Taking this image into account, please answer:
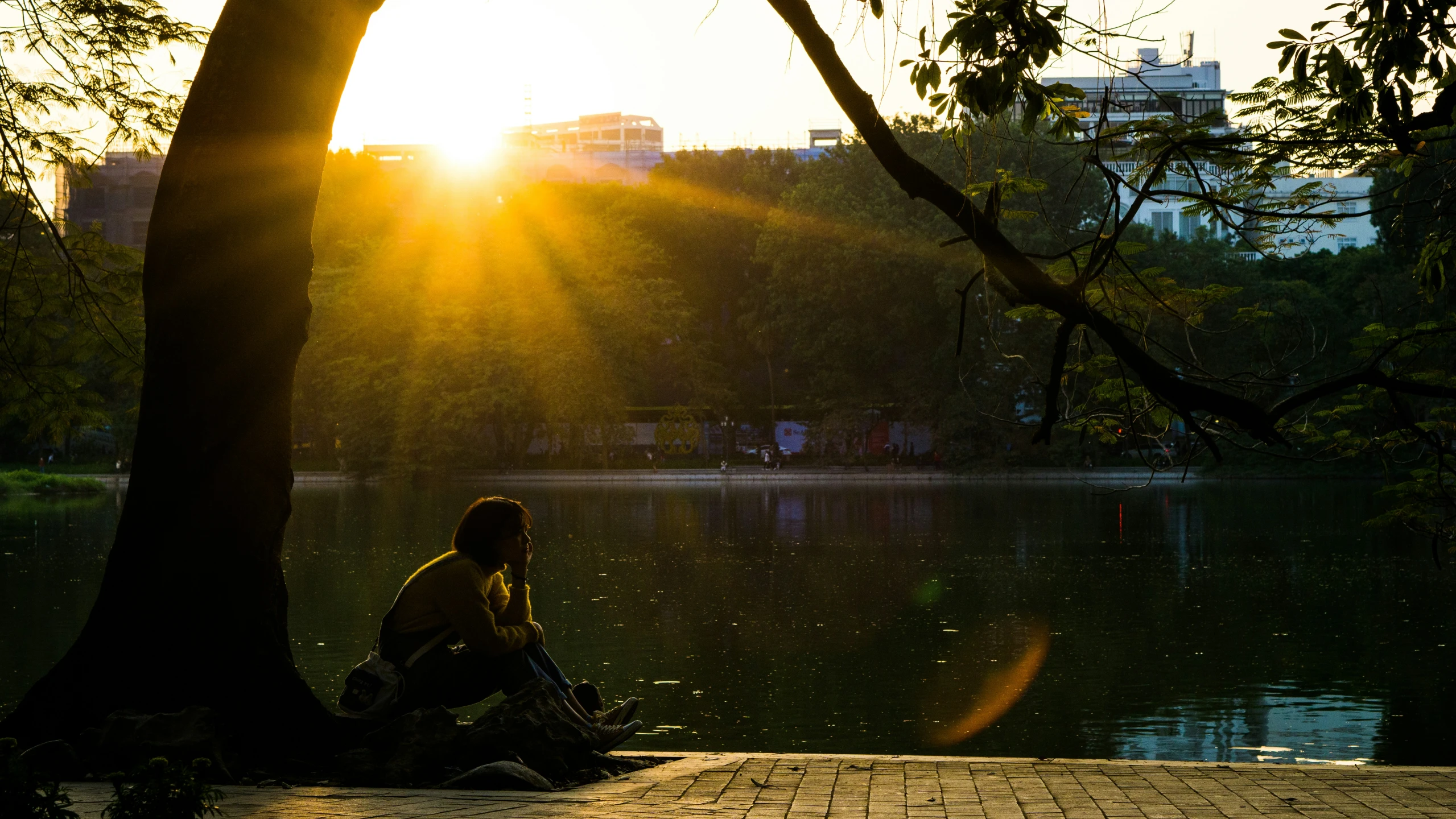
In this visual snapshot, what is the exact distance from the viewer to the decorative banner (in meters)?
58.3

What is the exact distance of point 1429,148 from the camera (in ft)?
37.4

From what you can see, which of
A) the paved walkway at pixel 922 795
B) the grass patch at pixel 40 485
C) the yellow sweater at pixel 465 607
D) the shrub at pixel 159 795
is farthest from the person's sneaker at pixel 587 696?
the grass patch at pixel 40 485

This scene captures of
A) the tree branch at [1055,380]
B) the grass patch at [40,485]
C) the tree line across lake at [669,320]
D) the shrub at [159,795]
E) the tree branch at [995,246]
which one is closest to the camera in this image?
the shrub at [159,795]

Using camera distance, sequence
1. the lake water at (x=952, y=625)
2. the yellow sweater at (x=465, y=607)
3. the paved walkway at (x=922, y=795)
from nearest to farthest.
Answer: the paved walkway at (x=922, y=795), the yellow sweater at (x=465, y=607), the lake water at (x=952, y=625)

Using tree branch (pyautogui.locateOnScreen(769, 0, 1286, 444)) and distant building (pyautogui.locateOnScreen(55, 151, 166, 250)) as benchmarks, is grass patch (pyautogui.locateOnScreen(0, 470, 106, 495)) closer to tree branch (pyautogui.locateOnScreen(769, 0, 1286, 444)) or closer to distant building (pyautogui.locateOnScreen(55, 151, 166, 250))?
distant building (pyautogui.locateOnScreen(55, 151, 166, 250))

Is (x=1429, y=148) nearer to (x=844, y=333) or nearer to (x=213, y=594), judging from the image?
(x=213, y=594)

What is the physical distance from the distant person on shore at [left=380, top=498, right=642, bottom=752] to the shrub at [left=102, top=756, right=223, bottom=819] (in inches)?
87.7

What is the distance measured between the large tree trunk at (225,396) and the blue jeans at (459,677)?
0.60m

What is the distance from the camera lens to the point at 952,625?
16.4 metres

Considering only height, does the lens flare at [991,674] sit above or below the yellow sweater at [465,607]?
below

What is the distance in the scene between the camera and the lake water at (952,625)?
11.0m

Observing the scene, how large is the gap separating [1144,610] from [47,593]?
14164 millimetres

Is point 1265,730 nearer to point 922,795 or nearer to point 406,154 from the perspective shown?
point 922,795

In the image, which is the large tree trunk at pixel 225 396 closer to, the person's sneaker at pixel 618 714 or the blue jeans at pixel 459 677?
the blue jeans at pixel 459 677
